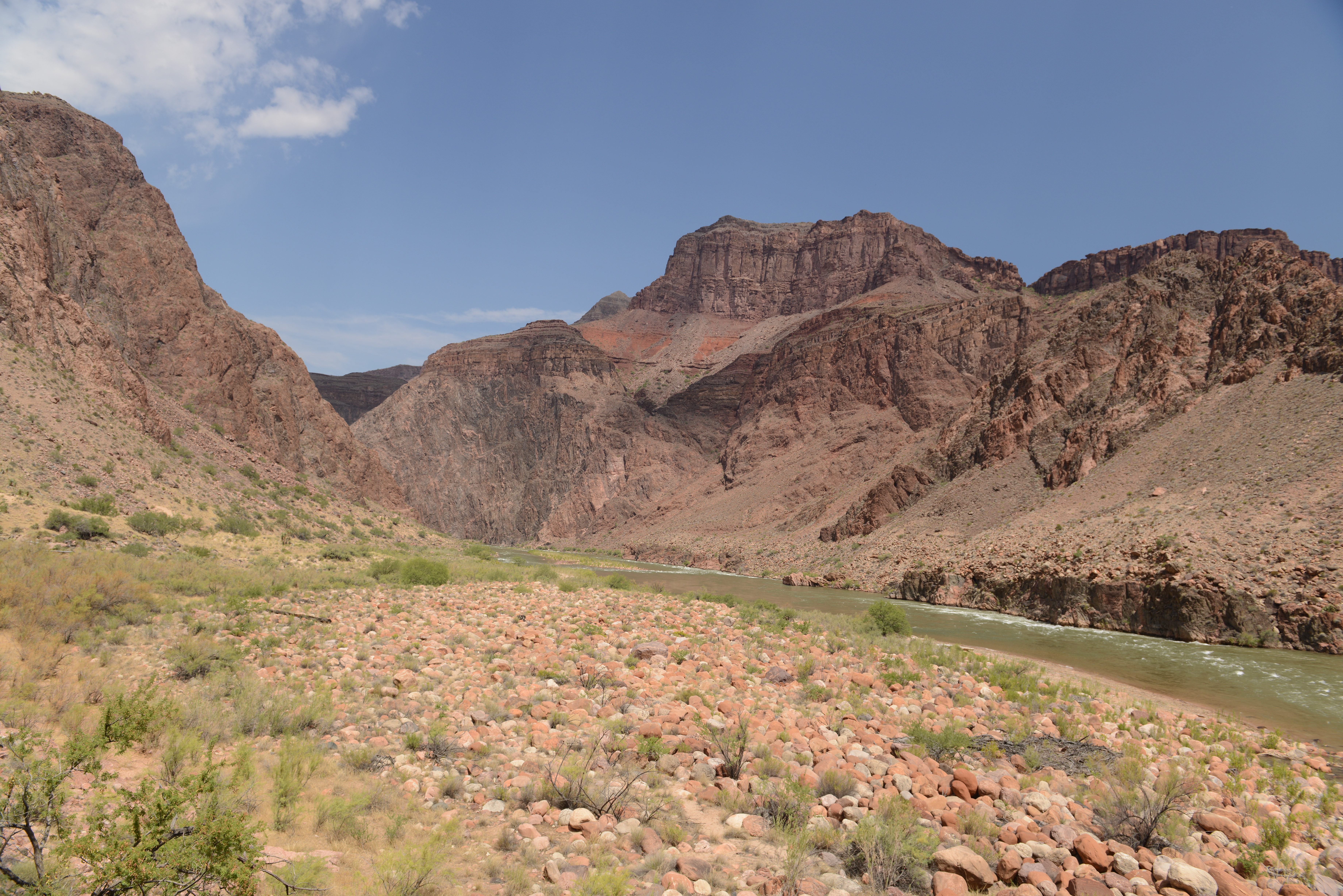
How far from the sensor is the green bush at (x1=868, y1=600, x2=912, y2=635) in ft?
57.5

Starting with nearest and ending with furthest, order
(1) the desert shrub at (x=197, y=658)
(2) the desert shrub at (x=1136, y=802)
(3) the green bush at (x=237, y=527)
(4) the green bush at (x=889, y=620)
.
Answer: (2) the desert shrub at (x=1136, y=802) < (1) the desert shrub at (x=197, y=658) < (4) the green bush at (x=889, y=620) < (3) the green bush at (x=237, y=527)

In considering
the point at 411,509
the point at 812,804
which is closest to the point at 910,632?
the point at 812,804

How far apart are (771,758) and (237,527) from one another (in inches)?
930

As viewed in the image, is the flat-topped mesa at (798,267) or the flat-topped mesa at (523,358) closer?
the flat-topped mesa at (523,358)

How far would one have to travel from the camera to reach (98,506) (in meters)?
18.5

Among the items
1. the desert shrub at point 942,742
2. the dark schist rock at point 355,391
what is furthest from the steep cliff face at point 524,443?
the desert shrub at point 942,742

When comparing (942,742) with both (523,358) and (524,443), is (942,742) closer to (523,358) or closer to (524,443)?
(524,443)

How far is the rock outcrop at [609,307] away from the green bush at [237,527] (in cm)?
14074

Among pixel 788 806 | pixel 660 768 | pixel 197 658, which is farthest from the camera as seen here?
pixel 197 658

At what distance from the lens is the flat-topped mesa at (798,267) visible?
382ft

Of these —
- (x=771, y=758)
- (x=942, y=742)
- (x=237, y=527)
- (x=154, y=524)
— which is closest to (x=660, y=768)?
(x=771, y=758)

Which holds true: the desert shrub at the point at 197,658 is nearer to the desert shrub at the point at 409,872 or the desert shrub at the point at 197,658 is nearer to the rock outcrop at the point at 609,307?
the desert shrub at the point at 409,872

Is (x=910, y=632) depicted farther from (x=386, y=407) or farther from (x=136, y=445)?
(x=386, y=407)

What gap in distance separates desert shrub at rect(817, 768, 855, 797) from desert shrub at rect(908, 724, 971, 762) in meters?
1.51
